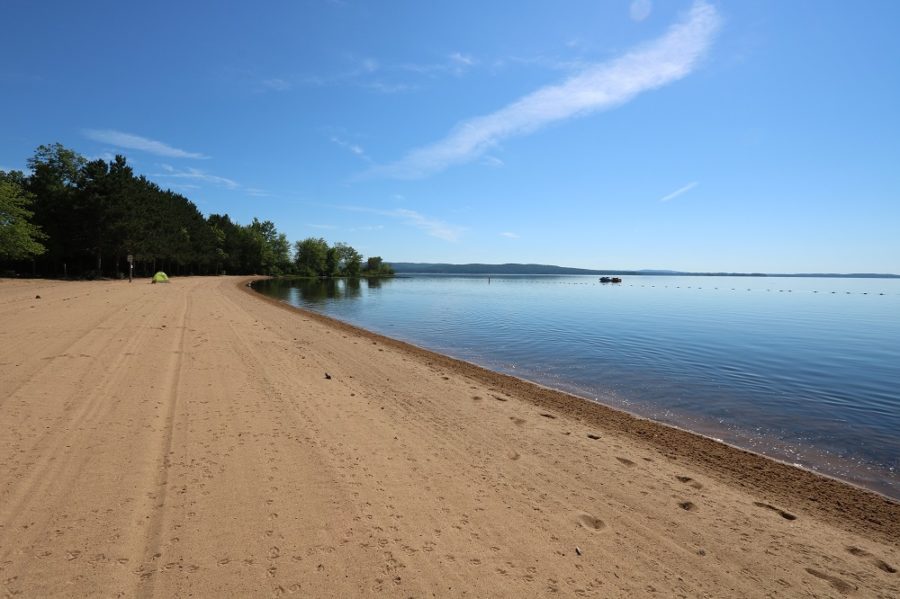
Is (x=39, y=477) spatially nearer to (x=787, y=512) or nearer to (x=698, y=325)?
(x=787, y=512)

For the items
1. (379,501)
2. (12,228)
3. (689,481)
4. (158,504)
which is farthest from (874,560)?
(12,228)

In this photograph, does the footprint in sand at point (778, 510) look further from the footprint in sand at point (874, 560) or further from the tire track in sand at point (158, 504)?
the tire track in sand at point (158, 504)

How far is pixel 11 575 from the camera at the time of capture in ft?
9.74

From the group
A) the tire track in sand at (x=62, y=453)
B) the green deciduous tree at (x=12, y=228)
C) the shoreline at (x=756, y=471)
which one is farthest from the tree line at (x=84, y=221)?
the shoreline at (x=756, y=471)

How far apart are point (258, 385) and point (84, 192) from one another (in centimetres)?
5319

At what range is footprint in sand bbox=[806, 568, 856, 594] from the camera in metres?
3.63

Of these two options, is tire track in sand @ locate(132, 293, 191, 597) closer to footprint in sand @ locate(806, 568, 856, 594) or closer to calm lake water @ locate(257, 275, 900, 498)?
footprint in sand @ locate(806, 568, 856, 594)

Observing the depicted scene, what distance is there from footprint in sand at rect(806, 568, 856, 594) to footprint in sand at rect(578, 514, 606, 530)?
1842mm

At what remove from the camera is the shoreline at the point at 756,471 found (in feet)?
17.7

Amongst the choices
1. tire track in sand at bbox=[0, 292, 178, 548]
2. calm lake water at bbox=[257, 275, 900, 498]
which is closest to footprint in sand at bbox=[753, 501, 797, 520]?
calm lake water at bbox=[257, 275, 900, 498]

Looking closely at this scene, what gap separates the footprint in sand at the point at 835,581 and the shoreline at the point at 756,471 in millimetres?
1752

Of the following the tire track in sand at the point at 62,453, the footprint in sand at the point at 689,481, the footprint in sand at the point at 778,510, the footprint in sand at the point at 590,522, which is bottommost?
the footprint in sand at the point at 778,510

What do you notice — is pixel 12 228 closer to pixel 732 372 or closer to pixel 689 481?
pixel 689 481

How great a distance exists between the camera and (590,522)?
4.36 meters
